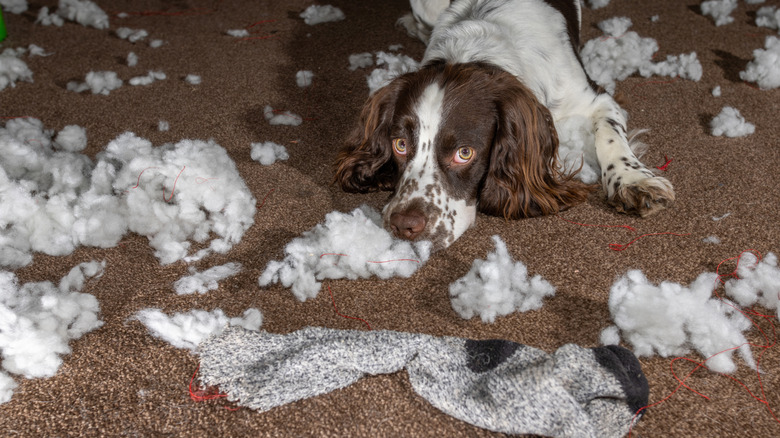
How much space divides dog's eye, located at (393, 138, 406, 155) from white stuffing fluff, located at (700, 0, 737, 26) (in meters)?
2.47

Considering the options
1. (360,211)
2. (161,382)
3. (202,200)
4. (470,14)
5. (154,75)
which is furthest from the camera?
(154,75)

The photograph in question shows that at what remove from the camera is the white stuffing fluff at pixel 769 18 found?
3.31m

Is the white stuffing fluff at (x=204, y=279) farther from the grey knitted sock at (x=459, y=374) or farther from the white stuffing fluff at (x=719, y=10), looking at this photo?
the white stuffing fluff at (x=719, y=10)

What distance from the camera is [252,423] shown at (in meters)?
1.33

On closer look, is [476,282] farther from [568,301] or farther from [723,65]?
[723,65]

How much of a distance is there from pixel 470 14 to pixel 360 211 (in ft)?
3.83

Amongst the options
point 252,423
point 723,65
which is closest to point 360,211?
point 252,423

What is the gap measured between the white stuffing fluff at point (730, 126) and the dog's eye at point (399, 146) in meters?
1.36

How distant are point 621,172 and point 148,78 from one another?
2.23 meters

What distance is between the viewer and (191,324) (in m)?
1.56

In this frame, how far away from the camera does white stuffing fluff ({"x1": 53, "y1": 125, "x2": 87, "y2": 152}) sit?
95.3 inches

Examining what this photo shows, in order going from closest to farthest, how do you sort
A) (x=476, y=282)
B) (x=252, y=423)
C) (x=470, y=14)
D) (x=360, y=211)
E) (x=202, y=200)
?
(x=252, y=423), (x=476, y=282), (x=360, y=211), (x=202, y=200), (x=470, y=14)

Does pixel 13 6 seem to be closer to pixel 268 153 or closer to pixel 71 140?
pixel 71 140

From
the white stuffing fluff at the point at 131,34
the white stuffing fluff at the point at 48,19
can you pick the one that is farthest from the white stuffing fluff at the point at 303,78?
the white stuffing fluff at the point at 48,19
